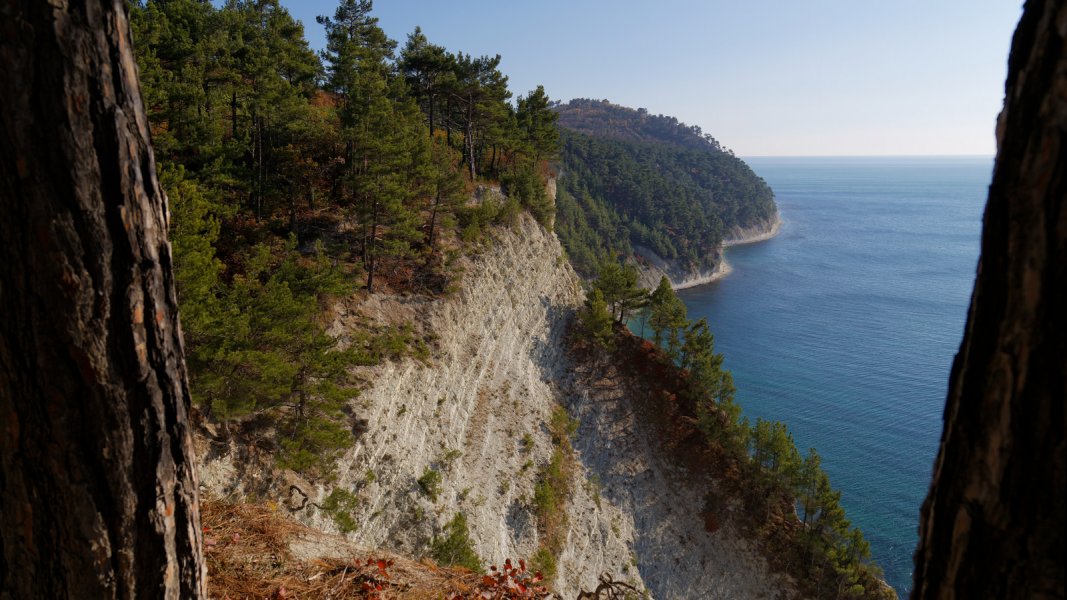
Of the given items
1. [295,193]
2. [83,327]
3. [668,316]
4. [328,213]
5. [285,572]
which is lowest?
[668,316]

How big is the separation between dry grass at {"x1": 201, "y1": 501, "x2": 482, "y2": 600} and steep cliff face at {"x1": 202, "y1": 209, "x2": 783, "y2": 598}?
7009mm

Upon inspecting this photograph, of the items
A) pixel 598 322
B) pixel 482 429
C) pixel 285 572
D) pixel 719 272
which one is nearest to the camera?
pixel 285 572

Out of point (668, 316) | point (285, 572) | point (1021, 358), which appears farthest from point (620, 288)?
point (1021, 358)

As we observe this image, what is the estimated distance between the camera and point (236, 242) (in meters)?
17.9

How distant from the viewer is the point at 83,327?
2.27 m

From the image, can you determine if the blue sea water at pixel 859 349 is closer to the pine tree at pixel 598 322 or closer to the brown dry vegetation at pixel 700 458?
the brown dry vegetation at pixel 700 458

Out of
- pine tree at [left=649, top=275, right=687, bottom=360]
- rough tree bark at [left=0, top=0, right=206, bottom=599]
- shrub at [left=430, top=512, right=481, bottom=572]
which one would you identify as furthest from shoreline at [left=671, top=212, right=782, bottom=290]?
rough tree bark at [left=0, top=0, right=206, bottom=599]

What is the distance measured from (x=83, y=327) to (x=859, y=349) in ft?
237

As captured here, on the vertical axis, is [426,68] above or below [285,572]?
above

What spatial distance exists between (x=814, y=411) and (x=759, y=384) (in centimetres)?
625

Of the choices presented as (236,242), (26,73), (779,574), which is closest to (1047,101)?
(26,73)

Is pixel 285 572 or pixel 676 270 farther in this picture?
pixel 676 270

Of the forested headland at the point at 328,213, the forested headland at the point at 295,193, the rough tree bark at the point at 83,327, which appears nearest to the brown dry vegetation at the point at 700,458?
the forested headland at the point at 328,213

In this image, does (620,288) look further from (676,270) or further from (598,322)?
(676,270)
